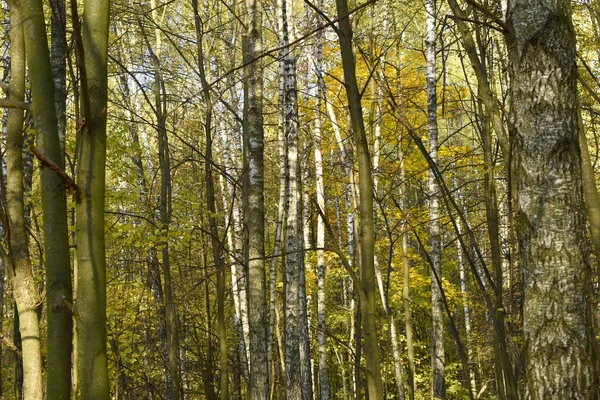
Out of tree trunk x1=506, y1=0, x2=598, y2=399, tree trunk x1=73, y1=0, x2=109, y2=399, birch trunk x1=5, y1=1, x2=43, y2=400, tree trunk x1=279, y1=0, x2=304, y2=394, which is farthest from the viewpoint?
tree trunk x1=279, y1=0, x2=304, y2=394

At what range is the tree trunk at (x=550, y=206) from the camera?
2066mm

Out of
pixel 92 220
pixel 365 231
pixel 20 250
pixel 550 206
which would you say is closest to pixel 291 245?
pixel 20 250

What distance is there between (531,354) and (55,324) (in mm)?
1756

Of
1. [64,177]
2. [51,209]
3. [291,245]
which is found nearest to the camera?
[64,177]

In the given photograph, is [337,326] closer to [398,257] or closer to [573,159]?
[398,257]

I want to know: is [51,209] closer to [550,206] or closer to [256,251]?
[550,206]

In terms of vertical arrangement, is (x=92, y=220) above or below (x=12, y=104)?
below

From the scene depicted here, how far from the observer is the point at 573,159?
2.15 m

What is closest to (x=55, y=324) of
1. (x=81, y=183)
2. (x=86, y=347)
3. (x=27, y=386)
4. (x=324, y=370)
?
(x=86, y=347)

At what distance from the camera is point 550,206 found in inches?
84.0

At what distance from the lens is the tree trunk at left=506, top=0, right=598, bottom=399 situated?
6.78ft

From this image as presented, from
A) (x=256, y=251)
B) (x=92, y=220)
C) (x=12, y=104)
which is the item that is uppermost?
(x=12, y=104)

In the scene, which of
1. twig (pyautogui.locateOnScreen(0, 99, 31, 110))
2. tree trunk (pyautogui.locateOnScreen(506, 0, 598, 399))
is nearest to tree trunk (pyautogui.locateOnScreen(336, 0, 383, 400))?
tree trunk (pyautogui.locateOnScreen(506, 0, 598, 399))

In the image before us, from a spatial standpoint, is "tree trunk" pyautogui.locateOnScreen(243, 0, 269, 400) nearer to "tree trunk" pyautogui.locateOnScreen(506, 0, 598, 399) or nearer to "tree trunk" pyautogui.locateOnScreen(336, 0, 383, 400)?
"tree trunk" pyautogui.locateOnScreen(336, 0, 383, 400)
